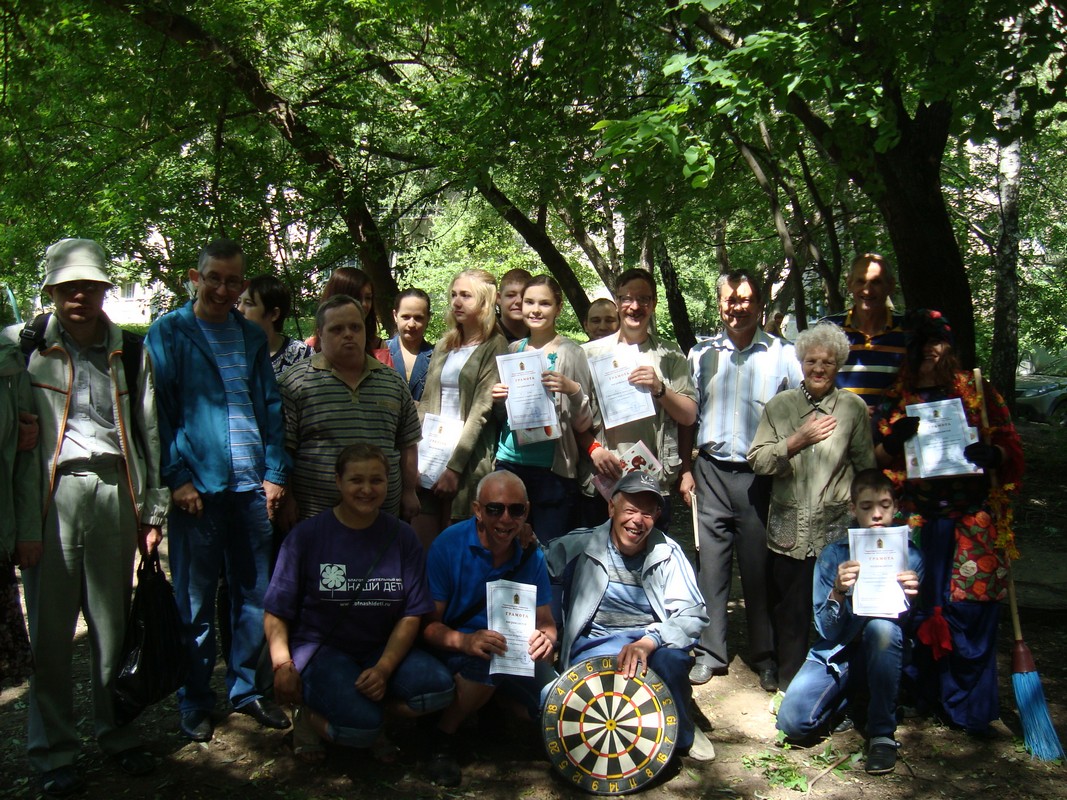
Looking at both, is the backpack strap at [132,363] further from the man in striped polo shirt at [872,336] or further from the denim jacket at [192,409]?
the man in striped polo shirt at [872,336]

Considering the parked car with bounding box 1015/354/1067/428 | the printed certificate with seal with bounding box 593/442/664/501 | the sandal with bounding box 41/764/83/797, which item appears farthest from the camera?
the parked car with bounding box 1015/354/1067/428

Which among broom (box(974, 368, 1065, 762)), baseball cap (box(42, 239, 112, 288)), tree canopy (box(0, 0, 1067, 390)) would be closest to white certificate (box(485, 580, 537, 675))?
baseball cap (box(42, 239, 112, 288))

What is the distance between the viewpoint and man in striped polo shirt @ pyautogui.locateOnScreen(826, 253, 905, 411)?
4.78m

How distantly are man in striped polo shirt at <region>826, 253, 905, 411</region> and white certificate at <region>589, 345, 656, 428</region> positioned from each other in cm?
110

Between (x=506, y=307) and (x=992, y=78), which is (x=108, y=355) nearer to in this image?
(x=506, y=307)

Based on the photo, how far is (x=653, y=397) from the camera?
483cm

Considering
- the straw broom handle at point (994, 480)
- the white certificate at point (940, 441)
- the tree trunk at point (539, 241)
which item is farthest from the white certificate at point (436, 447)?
the tree trunk at point (539, 241)

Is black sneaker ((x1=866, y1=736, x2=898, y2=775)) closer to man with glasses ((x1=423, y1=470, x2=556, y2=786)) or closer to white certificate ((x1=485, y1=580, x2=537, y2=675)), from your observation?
man with glasses ((x1=423, y1=470, x2=556, y2=786))

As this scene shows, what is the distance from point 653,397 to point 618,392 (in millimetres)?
194

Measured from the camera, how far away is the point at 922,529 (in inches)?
176

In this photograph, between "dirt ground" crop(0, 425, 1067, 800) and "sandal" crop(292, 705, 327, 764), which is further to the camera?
"sandal" crop(292, 705, 327, 764)

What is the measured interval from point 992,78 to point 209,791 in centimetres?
519

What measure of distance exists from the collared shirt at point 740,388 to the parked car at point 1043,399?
15.8 metres

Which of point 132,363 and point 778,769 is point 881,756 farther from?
point 132,363
